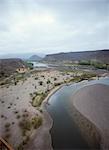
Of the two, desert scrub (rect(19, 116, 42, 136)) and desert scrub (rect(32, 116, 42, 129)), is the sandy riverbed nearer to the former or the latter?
desert scrub (rect(32, 116, 42, 129))

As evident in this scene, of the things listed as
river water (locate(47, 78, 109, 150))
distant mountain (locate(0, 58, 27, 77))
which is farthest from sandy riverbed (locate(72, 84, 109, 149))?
distant mountain (locate(0, 58, 27, 77))

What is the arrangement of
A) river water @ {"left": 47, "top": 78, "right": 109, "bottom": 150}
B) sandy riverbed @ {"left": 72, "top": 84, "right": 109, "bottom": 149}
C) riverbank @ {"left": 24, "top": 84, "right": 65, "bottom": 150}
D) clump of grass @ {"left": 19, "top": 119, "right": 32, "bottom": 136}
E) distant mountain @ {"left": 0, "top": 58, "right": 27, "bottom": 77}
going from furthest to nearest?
distant mountain @ {"left": 0, "top": 58, "right": 27, "bottom": 77}
clump of grass @ {"left": 19, "top": 119, "right": 32, "bottom": 136}
sandy riverbed @ {"left": 72, "top": 84, "right": 109, "bottom": 149}
river water @ {"left": 47, "top": 78, "right": 109, "bottom": 150}
riverbank @ {"left": 24, "top": 84, "right": 65, "bottom": 150}

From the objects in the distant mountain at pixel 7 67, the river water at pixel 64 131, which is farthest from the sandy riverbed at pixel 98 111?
the distant mountain at pixel 7 67

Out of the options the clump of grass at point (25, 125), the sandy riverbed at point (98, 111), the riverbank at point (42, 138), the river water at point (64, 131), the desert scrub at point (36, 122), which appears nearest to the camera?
the riverbank at point (42, 138)

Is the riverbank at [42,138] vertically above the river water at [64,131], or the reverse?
the riverbank at [42,138]

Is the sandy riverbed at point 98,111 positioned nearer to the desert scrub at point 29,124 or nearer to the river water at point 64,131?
the river water at point 64,131

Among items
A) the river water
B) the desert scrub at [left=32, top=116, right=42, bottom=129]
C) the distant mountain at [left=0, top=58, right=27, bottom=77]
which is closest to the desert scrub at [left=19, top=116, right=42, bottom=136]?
the desert scrub at [left=32, top=116, right=42, bottom=129]

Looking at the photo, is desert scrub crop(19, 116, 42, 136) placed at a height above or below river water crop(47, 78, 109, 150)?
above

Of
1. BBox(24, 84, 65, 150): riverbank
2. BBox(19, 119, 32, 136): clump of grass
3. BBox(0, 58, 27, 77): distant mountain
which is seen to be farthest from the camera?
BBox(0, 58, 27, 77): distant mountain

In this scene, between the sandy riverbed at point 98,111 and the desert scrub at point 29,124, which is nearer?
the sandy riverbed at point 98,111

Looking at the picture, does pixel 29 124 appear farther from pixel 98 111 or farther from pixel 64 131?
pixel 98 111

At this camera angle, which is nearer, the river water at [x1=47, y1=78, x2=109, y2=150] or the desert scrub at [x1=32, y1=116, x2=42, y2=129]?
the river water at [x1=47, y1=78, x2=109, y2=150]

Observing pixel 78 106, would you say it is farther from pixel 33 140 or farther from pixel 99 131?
pixel 33 140
